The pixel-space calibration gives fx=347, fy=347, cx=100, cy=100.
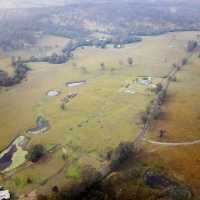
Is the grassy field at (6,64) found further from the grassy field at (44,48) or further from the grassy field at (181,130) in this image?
the grassy field at (181,130)

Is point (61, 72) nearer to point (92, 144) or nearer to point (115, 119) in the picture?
point (115, 119)

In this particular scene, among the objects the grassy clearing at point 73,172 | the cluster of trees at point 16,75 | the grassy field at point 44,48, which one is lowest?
the grassy clearing at point 73,172

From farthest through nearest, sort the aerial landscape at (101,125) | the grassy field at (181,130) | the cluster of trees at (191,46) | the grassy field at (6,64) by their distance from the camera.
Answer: the cluster of trees at (191,46) < the grassy field at (6,64) < the grassy field at (181,130) < the aerial landscape at (101,125)

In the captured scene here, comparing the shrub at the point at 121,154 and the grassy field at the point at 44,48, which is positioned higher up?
the grassy field at the point at 44,48

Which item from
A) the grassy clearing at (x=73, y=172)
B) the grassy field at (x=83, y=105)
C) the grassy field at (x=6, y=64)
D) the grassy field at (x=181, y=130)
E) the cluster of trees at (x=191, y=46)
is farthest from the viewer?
the cluster of trees at (x=191, y=46)

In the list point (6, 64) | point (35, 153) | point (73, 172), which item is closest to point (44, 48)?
point (6, 64)

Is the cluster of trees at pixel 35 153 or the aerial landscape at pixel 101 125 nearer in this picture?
the aerial landscape at pixel 101 125

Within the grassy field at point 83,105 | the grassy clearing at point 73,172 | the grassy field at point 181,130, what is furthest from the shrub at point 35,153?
the grassy field at point 181,130
